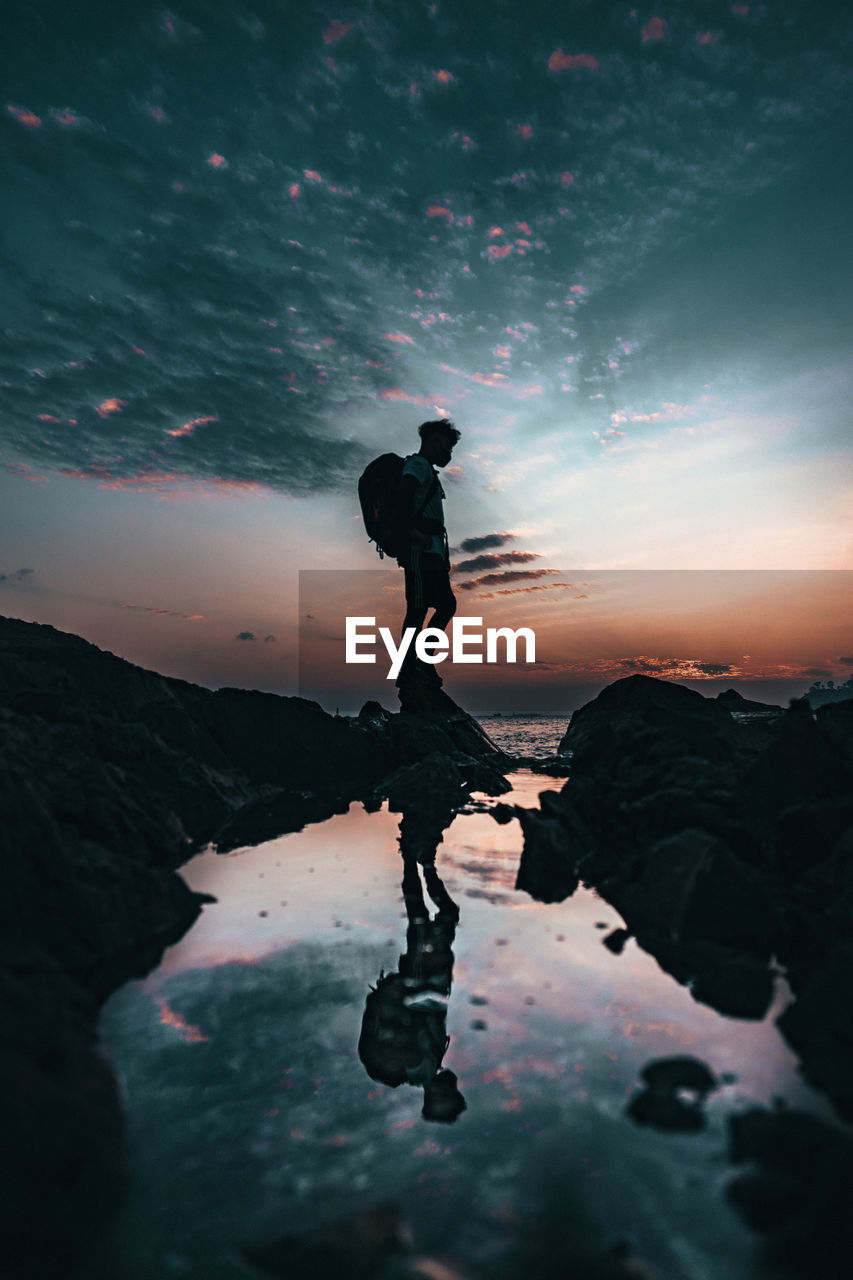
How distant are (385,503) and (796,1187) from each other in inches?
363

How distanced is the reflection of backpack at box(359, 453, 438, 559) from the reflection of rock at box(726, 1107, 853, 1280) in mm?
8743

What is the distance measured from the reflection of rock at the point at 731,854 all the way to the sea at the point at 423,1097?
0.47 ft

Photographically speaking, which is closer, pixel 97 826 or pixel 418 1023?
pixel 418 1023

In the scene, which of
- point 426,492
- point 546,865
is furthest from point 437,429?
→ point 546,865

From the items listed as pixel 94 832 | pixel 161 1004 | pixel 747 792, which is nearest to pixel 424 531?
pixel 747 792

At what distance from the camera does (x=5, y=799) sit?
2.92 meters

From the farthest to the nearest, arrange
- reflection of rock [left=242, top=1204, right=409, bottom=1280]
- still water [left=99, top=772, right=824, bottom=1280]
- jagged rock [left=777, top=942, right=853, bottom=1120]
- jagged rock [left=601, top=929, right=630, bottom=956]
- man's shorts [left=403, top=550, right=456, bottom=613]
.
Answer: man's shorts [left=403, top=550, right=456, bottom=613] < jagged rock [left=601, top=929, right=630, bottom=956] < jagged rock [left=777, top=942, right=853, bottom=1120] < still water [left=99, top=772, right=824, bottom=1280] < reflection of rock [left=242, top=1204, right=409, bottom=1280]

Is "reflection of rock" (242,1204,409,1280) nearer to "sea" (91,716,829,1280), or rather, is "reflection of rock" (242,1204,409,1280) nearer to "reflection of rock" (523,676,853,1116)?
"sea" (91,716,829,1280)

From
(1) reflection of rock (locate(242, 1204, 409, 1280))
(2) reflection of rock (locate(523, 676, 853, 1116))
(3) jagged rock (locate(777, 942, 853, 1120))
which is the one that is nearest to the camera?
(1) reflection of rock (locate(242, 1204, 409, 1280))

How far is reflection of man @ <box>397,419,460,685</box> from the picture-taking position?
382 inches

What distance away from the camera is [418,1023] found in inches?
92.6

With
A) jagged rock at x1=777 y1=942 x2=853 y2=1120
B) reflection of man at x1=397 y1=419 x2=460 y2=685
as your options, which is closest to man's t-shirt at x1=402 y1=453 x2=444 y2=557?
reflection of man at x1=397 y1=419 x2=460 y2=685

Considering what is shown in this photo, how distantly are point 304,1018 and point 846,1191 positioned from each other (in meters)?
1.69

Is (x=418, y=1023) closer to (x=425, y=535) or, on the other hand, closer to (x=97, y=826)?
(x=97, y=826)
